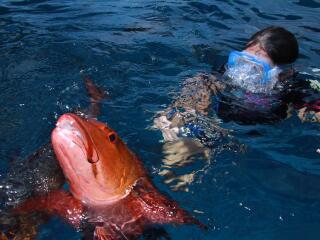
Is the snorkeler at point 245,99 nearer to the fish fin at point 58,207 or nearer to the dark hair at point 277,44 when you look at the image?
the dark hair at point 277,44

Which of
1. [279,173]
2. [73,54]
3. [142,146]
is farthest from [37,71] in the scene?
[279,173]

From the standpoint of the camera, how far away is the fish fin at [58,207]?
3.40 m

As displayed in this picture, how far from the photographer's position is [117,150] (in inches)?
124

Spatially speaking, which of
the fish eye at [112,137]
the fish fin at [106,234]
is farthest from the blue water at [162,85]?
the fish eye at [112,137]

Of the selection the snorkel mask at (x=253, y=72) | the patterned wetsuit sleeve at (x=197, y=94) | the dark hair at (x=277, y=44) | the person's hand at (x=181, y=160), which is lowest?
the person's hand at (x=181, y=160)

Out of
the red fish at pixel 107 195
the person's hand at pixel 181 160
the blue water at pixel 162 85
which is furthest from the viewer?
the person's hand at pixel 181 160

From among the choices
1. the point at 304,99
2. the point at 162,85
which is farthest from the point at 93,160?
the point at 304,99

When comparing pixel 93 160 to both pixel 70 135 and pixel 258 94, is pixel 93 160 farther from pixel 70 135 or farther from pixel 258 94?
pixel 258 94

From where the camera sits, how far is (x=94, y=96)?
5410 millimetres

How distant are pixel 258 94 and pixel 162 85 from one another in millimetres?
1380

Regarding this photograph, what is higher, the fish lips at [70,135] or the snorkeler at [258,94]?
the fish lips at [70,135]

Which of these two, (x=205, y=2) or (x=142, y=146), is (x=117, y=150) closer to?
(x=142, y=146)

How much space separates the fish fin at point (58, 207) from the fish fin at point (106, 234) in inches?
7.9

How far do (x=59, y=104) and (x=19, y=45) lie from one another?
2.12 metres
